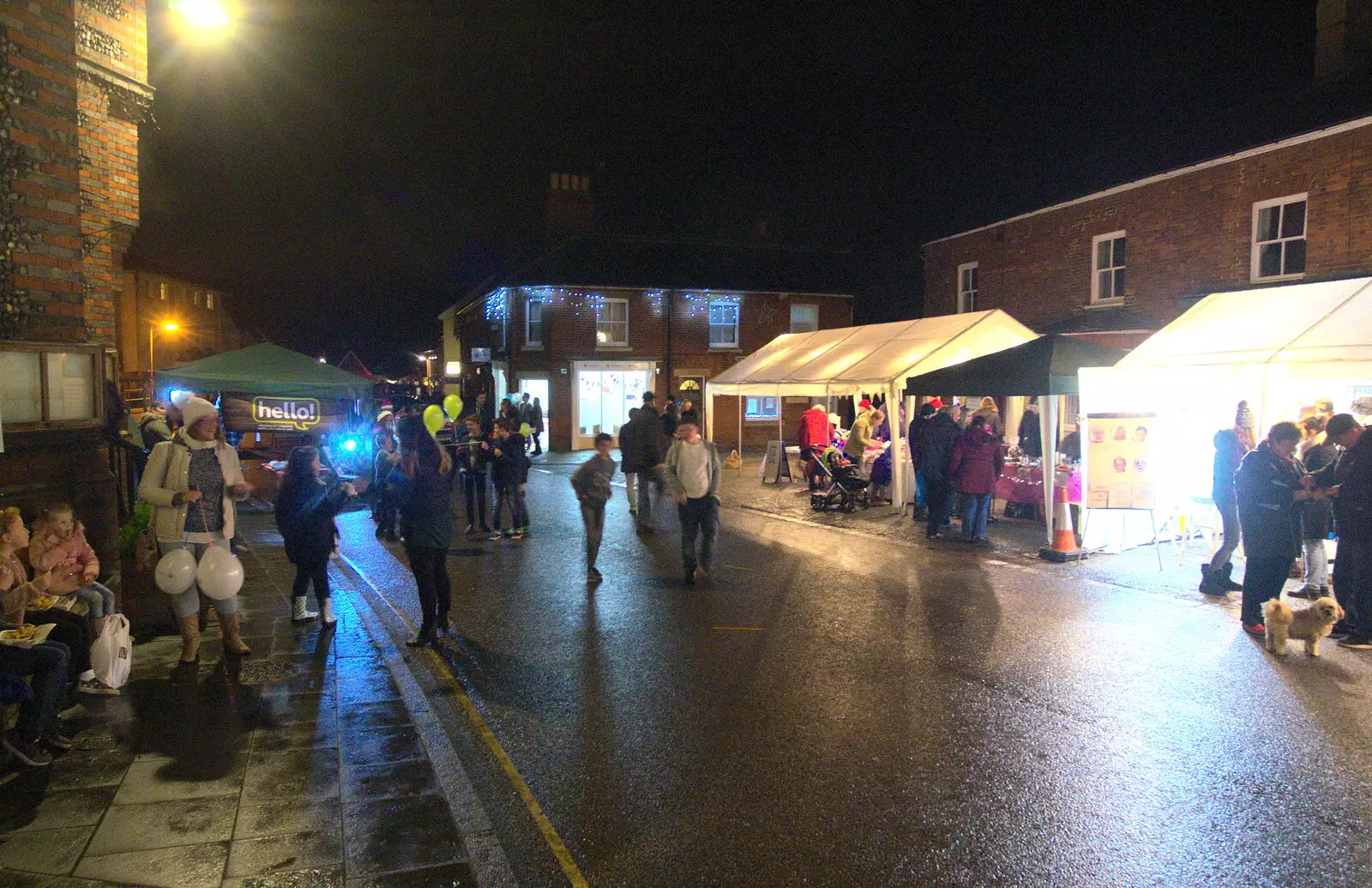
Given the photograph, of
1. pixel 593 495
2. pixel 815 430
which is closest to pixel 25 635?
pixel 593 495

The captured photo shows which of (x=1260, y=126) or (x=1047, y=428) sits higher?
(x=1260, y=126)

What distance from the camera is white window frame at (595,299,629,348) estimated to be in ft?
102

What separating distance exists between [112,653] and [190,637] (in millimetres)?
805

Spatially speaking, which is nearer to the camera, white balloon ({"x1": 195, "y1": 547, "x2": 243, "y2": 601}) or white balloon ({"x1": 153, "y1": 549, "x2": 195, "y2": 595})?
white balloon ({"x1": 153, "y1": 549, "x2": 195, "y2": 595})

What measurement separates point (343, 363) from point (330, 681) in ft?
77.3

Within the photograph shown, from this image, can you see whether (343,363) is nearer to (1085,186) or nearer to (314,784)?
(1085,186)

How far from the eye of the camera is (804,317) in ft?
110

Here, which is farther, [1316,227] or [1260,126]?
[1260,126]

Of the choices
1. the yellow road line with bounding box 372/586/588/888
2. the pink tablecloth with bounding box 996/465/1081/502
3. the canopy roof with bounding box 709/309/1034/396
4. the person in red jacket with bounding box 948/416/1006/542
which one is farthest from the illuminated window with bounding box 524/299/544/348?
the yellow road line with bounding box 372/586/588/888

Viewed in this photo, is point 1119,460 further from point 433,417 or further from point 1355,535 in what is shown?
point 433,417

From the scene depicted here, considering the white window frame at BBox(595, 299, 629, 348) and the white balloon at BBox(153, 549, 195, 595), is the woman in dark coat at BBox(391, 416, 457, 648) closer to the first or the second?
the white balloon at BBox(153, 549, 195, 595)

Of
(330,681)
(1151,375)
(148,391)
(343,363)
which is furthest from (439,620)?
(343,363)

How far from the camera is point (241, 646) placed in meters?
6.47

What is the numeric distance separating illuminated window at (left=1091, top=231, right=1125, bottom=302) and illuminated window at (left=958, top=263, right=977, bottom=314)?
4.26 m
